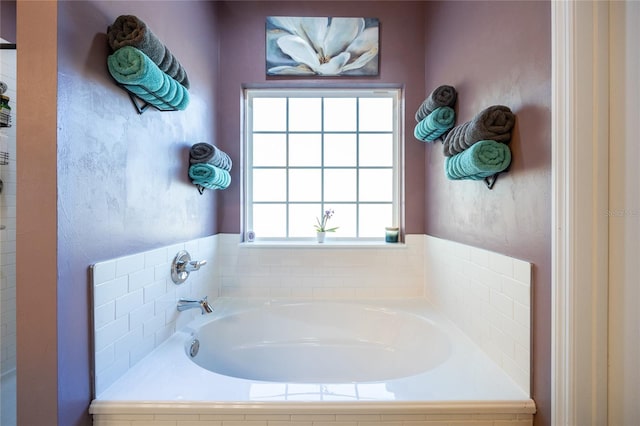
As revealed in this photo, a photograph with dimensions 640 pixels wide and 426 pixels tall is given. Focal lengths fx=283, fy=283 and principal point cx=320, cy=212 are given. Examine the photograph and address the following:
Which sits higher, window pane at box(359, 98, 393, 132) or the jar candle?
window pane at box(359, 98, 393, 132)

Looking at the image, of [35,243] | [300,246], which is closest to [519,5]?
[300,246]

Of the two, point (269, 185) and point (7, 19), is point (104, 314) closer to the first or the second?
point (7, 19)

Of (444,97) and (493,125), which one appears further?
(444,97)

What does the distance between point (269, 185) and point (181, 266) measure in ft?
3.21

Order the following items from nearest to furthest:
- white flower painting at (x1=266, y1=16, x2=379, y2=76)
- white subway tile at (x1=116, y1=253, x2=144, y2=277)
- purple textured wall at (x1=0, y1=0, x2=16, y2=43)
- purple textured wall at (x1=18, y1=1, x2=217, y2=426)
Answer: purple textured wall at (x1=18, y1=1, x2=217, y2=426) < white subway tile at (x1=116, y1=253, x2=144, y2=277) < purple textured wall at (x1=0, y1=0, x2=16, y2=43) < white flower painting at (x1=266, y1=16, x2=379, y2=76)

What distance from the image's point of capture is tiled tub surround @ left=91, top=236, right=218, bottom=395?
96 cm

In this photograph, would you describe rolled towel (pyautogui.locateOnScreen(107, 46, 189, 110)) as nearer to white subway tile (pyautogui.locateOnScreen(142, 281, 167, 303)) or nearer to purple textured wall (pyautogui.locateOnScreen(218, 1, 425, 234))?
Result: white subway tile (pyautogui.locateOnScreen(142, 281, 167, 303))

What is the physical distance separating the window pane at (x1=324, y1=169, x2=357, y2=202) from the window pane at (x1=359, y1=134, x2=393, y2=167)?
5.5 inches

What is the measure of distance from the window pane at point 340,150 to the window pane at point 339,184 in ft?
0.21

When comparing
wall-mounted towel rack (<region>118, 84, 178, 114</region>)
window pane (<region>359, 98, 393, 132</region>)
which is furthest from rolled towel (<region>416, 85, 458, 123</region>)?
wall-mounted towel rack (<region>118, 84, 178, 114</region>)

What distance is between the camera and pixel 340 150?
224 cm

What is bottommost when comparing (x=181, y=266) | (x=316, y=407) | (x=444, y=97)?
(x=316, y=407)

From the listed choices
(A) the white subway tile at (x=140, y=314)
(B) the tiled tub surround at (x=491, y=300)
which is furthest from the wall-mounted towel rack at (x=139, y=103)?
(B) the tiled tub surround at (x=491, y=300)

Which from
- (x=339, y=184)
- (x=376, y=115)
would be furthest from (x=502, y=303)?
(x=376, y=115)
